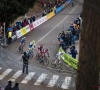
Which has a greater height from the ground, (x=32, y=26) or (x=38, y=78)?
(x=38, y=78)

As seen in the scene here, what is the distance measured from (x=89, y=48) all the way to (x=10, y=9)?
73.6 ft

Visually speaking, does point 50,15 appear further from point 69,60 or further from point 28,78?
point 28,78

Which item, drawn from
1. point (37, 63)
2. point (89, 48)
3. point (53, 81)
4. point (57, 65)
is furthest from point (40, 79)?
point (89, 48)

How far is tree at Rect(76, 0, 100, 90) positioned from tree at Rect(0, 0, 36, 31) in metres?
21.6

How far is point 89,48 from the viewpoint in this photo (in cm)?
544

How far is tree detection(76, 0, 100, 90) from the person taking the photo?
527 cm

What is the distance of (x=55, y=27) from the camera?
37.0m

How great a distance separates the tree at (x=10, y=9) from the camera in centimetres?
2675

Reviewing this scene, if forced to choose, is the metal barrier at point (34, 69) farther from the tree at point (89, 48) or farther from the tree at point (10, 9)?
the tree at point (89, 48)

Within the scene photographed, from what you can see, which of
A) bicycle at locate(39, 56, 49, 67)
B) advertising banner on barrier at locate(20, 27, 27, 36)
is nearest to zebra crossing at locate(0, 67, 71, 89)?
bicycle at locate(39, 56, 49, 67)

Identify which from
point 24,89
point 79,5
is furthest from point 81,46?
point 79,5

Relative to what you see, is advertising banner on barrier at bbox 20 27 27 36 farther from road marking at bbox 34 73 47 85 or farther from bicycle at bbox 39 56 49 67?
road marking at bbox 34 73 47 85

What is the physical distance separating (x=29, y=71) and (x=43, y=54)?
232 centimetres

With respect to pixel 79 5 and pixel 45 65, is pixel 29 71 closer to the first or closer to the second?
pixel 45 65
